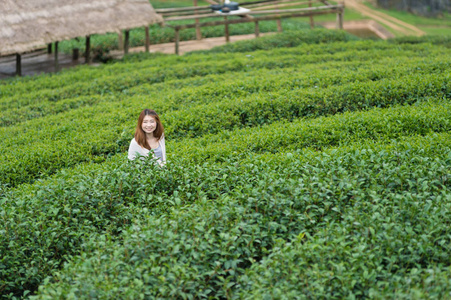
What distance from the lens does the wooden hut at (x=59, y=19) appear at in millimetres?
12409

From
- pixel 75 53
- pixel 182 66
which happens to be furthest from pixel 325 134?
pixel 75 53

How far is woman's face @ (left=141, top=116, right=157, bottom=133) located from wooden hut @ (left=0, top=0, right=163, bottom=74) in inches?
293

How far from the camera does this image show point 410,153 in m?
5.83

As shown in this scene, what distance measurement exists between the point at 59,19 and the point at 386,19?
17323mm

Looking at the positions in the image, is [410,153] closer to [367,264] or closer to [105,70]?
[367,264]

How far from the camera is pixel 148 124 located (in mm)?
6164

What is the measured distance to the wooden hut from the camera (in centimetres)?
1241

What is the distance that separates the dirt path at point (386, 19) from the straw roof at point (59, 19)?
12.6 metres

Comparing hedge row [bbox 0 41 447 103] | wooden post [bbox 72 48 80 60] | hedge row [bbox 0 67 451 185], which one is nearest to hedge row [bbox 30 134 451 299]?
hedge row [bbox 0 67 451 185]

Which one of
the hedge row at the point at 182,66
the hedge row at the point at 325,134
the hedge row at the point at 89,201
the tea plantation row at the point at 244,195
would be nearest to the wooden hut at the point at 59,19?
the hedge row at the point at 182,66

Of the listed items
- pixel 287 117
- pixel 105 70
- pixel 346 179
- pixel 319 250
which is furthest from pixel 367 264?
pixel 105 70

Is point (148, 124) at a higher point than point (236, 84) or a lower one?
lower

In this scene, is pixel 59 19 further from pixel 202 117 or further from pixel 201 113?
pixel 202 117

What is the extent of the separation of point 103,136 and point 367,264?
547 centimetres
